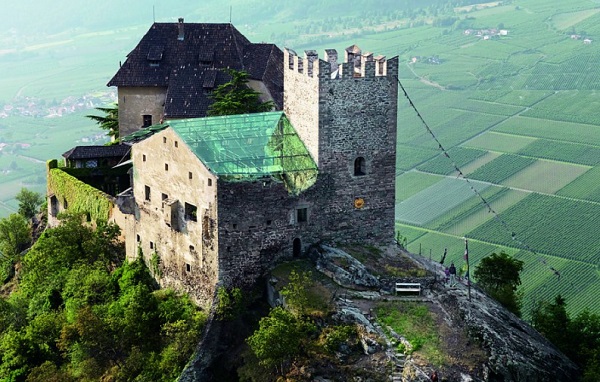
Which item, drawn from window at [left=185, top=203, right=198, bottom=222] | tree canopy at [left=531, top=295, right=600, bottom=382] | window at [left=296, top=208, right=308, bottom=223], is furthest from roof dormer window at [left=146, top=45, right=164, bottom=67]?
tree canopy at [left=531, top=295, right=600, bottom=382]

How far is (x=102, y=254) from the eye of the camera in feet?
163

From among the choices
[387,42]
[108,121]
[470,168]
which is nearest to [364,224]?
[108,121]

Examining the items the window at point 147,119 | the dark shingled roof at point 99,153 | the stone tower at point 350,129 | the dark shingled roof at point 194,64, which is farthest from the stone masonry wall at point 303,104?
the window at point 147,119

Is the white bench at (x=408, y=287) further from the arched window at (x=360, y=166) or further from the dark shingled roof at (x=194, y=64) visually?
the dark shingled roof at (x=194, y=64)

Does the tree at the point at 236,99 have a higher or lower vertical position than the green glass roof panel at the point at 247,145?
higher

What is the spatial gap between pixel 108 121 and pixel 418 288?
32299mm

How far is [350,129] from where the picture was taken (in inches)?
1684

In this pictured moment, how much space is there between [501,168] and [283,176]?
68.7 m

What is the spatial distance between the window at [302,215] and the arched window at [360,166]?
285 centimetres

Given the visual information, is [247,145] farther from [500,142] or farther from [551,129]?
[551,129]

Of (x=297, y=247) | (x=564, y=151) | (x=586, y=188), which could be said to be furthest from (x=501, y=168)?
(x=297, y=247)

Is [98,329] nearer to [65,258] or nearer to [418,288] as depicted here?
[65,258]

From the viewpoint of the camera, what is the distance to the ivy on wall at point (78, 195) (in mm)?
52594

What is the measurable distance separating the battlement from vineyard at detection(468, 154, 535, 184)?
204 feet
